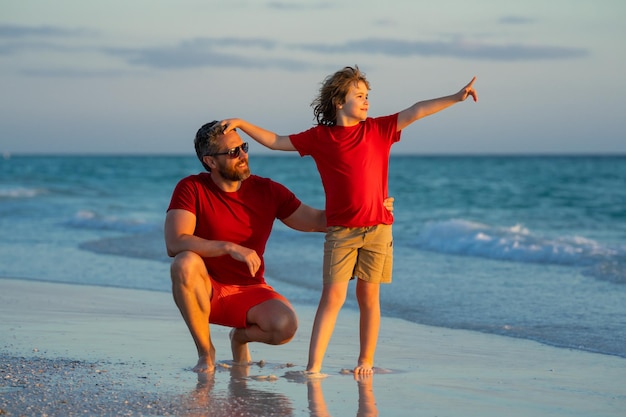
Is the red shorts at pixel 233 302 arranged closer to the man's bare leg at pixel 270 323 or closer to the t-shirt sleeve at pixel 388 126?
the man's bare leg at pixel 270 323

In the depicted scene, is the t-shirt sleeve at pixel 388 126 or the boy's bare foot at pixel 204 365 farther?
the t-shirt sleeve at pixel 388 126

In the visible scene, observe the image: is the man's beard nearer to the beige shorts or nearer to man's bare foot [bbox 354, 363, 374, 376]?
the beige shorts

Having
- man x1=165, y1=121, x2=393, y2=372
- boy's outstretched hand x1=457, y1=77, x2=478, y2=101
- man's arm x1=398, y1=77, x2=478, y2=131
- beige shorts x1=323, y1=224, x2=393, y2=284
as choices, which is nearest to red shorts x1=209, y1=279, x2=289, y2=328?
man x1=165, y1=121, x2=393, y2=372

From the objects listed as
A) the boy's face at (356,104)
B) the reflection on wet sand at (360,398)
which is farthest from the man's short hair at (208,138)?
the reflection on wet sand at (360,398)

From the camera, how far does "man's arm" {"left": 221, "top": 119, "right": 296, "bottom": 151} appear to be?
490cm

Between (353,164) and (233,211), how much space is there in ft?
2.27

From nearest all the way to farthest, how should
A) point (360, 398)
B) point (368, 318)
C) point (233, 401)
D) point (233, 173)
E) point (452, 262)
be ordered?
point (233, 401) < point (360, 398) < point (233, 173) < point (368, 318) < point (452, 262)

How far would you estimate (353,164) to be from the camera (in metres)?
4.93

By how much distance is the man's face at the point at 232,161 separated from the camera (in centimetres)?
493

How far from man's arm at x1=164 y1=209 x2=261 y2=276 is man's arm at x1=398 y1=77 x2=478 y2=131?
1.07m

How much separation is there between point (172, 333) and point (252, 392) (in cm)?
184

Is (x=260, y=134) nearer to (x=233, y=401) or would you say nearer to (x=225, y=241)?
(x=225, y=241)

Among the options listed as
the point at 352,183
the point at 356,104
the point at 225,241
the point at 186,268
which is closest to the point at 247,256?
the point at 225,241

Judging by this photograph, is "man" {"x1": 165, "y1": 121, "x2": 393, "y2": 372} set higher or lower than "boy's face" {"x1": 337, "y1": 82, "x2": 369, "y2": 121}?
lower
